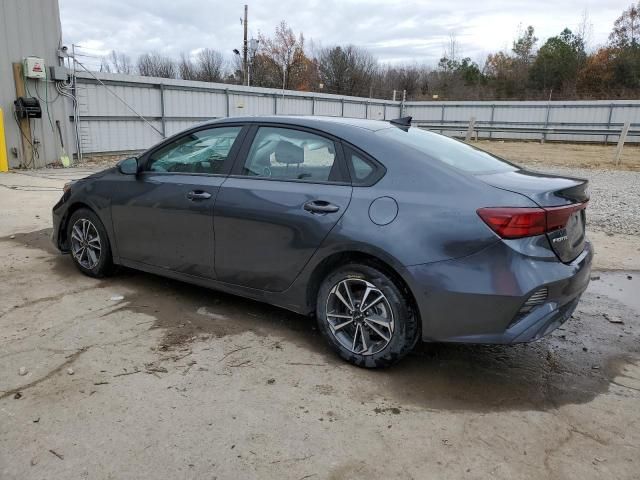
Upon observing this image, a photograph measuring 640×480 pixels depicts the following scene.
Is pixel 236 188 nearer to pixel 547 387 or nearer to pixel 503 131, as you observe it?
pixel 547 387

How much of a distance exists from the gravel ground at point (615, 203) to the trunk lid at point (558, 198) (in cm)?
453

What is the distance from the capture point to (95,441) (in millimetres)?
2527

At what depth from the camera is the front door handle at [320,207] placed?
10.7 ft

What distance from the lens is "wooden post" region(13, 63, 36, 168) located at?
39.5 ft

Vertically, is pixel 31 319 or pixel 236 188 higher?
pixel 236 188

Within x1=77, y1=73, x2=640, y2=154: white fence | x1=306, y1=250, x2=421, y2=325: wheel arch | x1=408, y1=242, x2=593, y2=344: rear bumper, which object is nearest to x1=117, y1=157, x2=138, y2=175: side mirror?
x1=306, y1=250, x2=421, y2=325: wheel arch

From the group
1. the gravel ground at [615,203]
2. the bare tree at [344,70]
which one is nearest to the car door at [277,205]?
the gravel ground at [615,203]

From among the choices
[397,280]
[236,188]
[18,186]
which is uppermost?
[236,188]

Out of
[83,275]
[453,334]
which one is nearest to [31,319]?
[83,275]

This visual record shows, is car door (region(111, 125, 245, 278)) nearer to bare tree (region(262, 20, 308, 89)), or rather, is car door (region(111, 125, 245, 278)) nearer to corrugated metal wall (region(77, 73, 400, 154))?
corrugated metal wall (region(77, 73, 400, 154))

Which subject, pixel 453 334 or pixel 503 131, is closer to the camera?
pixel 453 334

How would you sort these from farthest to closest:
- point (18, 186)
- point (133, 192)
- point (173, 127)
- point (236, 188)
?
point (173, 127)
point (18, 186)
point (133, 192)
point (236, 188)

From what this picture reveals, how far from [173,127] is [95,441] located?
1674cm

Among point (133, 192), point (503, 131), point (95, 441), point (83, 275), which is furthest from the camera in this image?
point (503, 131)
